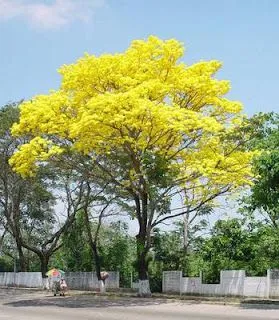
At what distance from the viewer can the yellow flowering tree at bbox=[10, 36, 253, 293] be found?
80.3ft

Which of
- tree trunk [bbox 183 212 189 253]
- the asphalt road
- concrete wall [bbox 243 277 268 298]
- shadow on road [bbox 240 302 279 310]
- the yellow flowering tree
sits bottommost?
the asphalt road

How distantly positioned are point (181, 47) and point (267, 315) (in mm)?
13623

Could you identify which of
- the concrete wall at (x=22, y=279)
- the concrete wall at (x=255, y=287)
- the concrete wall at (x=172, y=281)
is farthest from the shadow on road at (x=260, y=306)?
the concrete wall at (x=22, y=279)

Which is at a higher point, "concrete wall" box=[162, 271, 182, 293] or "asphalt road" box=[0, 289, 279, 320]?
"concrete wall" box=[162, 271, 182, 293]

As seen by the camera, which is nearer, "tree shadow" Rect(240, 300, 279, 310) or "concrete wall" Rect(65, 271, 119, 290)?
"tree shadow" Rect(240, 300, 279, 310)

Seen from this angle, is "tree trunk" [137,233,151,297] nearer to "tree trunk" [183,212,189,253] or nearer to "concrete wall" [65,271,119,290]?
"tree trunk" [183,212,189,253]

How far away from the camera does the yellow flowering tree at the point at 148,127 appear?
964 inches

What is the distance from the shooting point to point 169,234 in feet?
111

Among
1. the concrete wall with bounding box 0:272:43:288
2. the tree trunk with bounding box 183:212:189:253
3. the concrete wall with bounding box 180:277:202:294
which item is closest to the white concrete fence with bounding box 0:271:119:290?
the concrete wall with bounding box 0:272:43:288

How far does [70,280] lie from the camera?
3928 centimetres

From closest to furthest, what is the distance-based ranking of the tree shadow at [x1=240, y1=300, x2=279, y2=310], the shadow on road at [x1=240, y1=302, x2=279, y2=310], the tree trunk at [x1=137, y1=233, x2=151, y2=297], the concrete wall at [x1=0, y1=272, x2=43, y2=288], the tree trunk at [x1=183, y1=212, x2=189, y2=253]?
the shadow on road at [x1=240, y1=302, x2=279, y2=310] → the tree shadow at [x1=240, y1=300, x2=279, y2=310] → the tree trunk at [x1=137, y1=233, x2=151, y2=297] → the tree trunk at [x1=183, y1=212, x2=189, y2=253] → the concrete wall at [x1=0, y1=272, x2=43, y2=288]

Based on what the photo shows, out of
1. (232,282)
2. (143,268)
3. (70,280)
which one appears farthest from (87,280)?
(232,282)

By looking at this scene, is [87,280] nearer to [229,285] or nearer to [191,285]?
[191,285]

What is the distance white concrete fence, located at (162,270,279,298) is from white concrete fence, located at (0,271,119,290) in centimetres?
551
